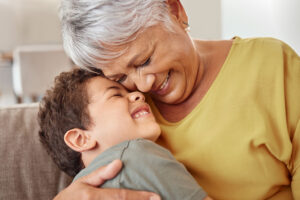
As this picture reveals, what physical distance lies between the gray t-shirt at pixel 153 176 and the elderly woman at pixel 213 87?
115 millimetres

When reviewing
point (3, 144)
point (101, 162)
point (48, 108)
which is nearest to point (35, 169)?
point (3, 144)

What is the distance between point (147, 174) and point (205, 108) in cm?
33

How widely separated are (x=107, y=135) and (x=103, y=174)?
0.21 m

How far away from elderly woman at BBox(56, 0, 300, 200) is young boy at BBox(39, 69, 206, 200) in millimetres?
72

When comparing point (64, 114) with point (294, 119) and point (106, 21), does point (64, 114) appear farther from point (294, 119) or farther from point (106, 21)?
point (294, 119)

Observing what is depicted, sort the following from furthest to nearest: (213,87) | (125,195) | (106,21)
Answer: (213,87)
(106,21)
(125,195)

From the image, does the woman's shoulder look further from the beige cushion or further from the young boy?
the beige cushion

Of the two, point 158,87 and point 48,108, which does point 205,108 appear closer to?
point 158,87

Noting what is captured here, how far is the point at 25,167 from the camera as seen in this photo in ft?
4.77

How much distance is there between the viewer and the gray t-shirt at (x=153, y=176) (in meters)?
0.98

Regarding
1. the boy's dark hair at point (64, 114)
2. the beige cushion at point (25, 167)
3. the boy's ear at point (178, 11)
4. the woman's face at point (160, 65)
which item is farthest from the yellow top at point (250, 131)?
the beige cushion at point (25, 167)

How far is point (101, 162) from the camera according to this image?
1.08 meters

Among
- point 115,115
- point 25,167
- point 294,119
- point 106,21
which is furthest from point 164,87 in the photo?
point 25,167

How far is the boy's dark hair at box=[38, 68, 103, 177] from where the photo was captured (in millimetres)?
1240
